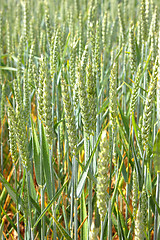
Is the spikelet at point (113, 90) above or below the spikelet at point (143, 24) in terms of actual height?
below

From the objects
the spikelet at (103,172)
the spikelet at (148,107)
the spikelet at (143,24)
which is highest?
the spikelet at (143,24)

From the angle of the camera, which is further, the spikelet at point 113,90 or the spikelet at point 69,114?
the spikelet at point 113,90

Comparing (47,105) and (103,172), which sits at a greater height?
(47,105)

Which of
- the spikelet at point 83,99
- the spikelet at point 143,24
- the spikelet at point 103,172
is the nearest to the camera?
the spikelet at point 103,172

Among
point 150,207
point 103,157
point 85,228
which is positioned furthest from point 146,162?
A: point 103,157

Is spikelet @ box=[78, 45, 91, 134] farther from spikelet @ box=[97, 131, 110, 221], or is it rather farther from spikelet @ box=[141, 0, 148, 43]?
spikelet @ box=[141, 0, 148, 43]

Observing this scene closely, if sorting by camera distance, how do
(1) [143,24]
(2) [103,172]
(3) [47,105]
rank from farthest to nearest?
(1) [143,24] < (3) [47,105] < (2) [103,172]

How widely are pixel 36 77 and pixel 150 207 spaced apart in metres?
0.60

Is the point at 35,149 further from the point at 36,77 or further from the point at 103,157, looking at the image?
the point at 103,157

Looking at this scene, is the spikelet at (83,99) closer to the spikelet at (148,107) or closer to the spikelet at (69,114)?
the spikelet at (69,114)

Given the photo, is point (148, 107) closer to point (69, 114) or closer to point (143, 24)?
point (69, 114)

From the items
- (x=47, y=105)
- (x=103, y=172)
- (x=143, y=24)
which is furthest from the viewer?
(x=143, y=24)

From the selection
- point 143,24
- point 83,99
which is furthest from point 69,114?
point 143,24

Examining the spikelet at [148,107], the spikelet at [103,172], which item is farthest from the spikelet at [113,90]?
the spikelet at [103,172]
